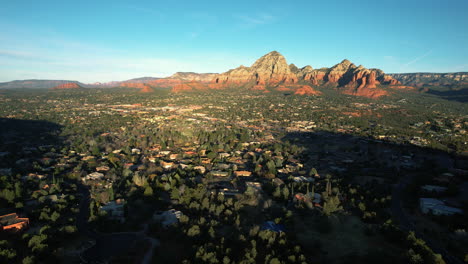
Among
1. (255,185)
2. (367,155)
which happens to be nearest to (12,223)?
(255,185)

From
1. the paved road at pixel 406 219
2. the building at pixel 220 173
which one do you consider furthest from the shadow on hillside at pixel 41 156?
the paved road at pixel 406 219

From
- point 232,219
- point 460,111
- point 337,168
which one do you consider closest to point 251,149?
point 337,168

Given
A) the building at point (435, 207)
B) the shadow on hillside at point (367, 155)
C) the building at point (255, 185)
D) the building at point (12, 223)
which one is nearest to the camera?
the building at point (12, 223)

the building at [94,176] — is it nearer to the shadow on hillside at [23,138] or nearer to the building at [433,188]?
the shadow on hillside at [23,138]

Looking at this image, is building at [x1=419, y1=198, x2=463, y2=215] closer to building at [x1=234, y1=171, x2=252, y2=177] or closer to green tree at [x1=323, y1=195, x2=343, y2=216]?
green tree at [x1=323, y1=195, x2=343, y2=216]

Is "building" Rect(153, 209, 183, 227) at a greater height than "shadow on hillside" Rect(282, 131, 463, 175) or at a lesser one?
greater

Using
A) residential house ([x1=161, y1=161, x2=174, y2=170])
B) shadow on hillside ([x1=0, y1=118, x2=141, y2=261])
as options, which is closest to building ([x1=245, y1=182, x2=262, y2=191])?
residential house ([x1=161, y1=161, x2=174, y2=170])
